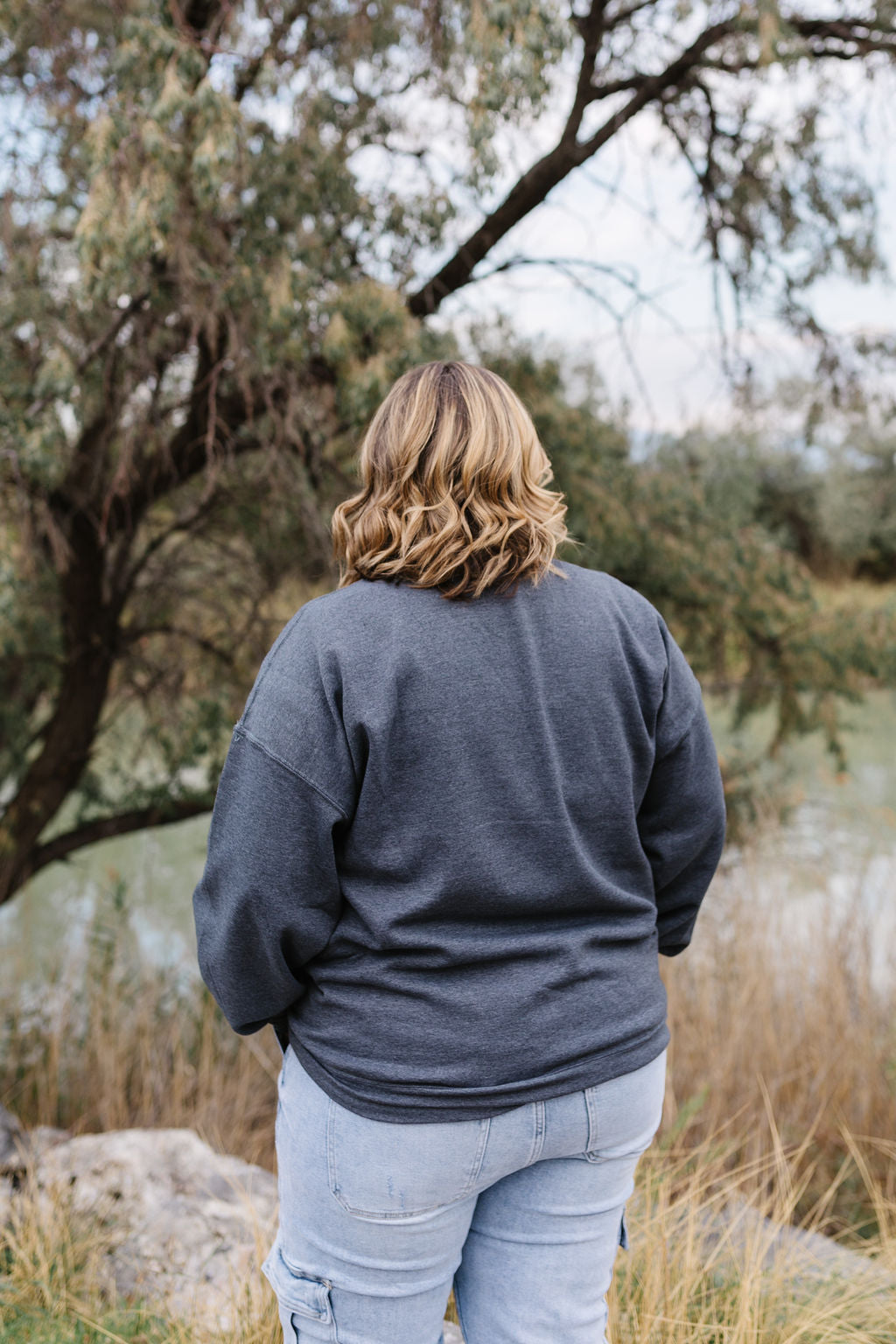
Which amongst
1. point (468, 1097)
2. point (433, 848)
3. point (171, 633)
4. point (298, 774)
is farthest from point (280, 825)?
point (171, 633)

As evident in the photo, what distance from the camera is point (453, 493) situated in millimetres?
1141

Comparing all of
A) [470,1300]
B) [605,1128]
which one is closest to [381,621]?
[605,1128]

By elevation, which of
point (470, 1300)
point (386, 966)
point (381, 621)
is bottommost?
point (470, 1300)

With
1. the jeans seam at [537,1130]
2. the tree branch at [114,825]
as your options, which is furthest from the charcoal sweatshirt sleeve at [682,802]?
the tree branch at [114,825]

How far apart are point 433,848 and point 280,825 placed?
0.52 ft

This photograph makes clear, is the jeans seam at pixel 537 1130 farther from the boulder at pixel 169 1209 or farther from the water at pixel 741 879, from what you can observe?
the water at pixel 741 879

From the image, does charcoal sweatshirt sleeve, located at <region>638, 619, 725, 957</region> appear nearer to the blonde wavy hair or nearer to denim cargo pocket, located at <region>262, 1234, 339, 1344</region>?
the blonde wavy hair

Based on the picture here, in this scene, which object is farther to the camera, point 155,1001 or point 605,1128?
point 155,1001

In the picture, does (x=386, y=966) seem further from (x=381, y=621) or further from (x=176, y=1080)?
(x=176, y=1080)

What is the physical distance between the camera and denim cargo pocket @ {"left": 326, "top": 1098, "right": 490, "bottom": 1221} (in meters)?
1.07

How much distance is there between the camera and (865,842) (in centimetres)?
479

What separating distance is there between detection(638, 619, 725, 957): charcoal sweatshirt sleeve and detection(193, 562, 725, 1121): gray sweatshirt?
0.10 m

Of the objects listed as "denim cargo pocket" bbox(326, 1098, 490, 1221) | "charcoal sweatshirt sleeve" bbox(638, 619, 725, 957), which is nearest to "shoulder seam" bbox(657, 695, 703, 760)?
"charcoal sweatshirt sleeve" bbox(638, 619, 725, 957)

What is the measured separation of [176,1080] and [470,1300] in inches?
89.1
